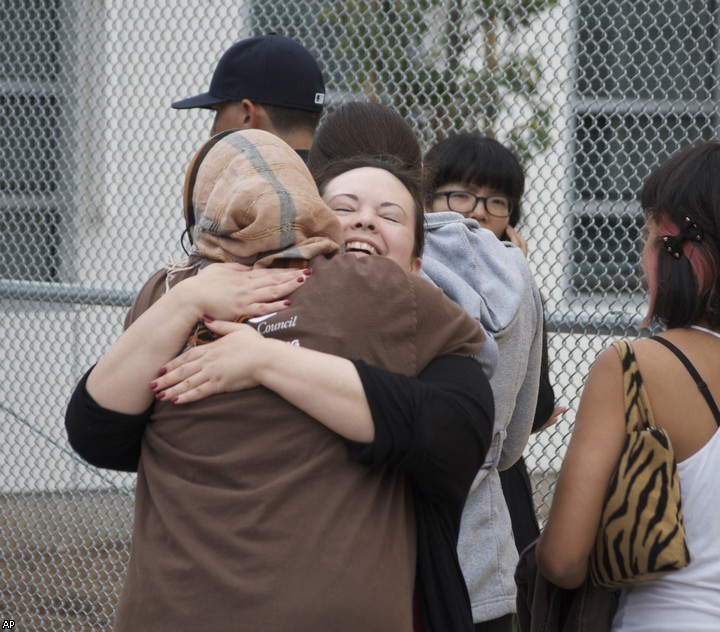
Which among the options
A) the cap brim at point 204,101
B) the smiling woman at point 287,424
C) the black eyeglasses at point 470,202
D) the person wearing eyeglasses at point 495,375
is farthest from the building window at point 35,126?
the smiling woman at point 287,424

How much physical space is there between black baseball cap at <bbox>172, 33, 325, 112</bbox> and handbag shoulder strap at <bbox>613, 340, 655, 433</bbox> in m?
1.37

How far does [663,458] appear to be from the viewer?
193 cm

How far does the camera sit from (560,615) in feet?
7.16

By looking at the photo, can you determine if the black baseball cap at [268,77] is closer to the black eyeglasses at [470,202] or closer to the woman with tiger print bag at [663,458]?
the black eyeglasses at [470,202]

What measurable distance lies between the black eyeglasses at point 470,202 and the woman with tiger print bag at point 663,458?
117 centimetres

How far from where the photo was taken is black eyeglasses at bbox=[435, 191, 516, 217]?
3.22 m

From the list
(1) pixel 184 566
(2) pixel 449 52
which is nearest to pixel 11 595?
(2) pixel 449 52

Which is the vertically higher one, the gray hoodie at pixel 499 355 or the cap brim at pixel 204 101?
the cap brim at pixel 204 101

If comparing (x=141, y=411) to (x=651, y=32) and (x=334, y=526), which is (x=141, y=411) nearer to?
(x=334, y=526)

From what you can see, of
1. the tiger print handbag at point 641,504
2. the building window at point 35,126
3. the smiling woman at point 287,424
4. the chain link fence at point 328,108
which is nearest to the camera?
the smiling woman at point 287,424

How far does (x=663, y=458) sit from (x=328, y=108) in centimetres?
301

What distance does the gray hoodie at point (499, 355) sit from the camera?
7.02ft

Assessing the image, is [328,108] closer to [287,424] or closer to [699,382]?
[699,382]

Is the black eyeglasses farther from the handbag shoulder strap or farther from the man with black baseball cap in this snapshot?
the handbag shoulder strap
